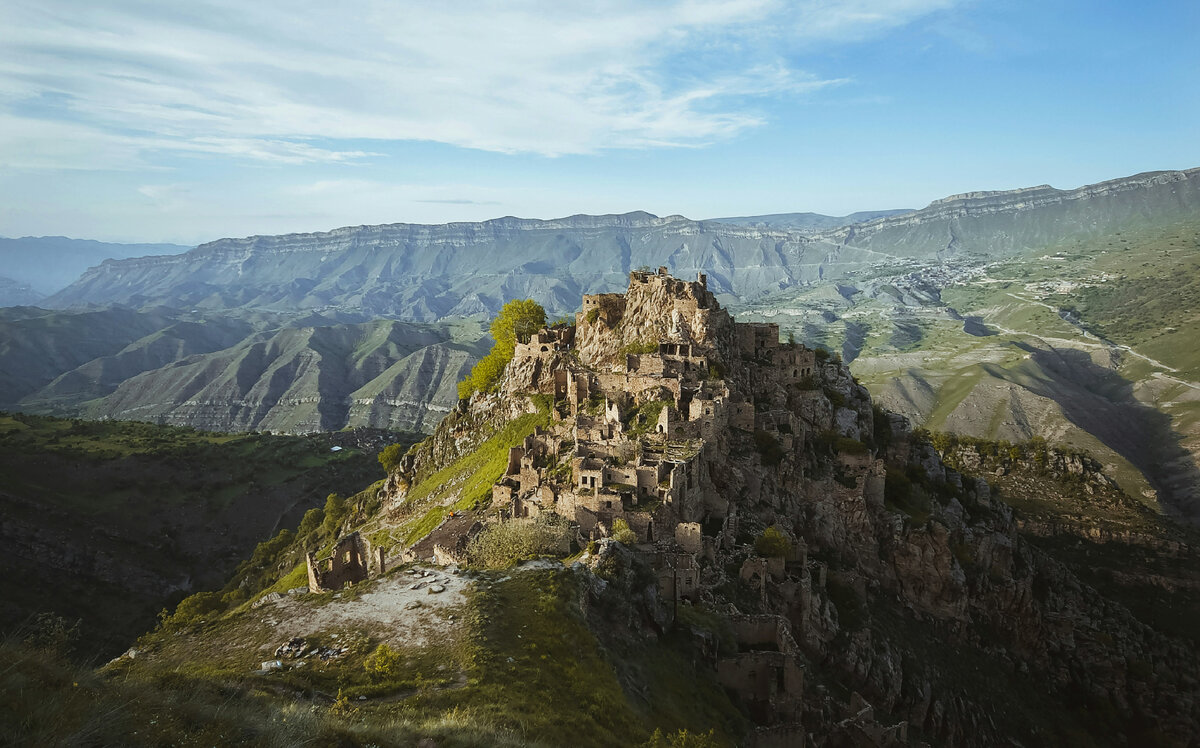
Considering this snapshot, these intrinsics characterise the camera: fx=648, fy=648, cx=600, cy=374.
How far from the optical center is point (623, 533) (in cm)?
3409

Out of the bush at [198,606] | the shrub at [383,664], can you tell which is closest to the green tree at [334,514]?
the bush at [198,606]

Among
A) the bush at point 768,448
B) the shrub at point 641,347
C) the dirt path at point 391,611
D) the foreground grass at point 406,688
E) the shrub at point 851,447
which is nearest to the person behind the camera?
the foreground grass at point 406,688

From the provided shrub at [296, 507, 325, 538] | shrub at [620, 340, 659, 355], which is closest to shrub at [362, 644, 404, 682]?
shrub at [620, 340, 659, 355]

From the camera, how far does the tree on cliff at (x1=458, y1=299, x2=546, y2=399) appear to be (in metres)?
89.5

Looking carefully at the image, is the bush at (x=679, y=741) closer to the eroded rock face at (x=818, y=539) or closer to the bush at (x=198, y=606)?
the eroded rock face at (x=818, y=539)

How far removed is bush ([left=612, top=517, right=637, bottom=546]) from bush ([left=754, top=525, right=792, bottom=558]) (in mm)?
11903

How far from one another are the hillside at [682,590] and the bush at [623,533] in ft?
1.28

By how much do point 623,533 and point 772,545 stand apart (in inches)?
526

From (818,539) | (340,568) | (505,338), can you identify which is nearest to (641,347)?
(818,539)

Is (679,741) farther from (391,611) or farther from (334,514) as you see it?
(334,514)

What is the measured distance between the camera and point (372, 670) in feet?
65.2

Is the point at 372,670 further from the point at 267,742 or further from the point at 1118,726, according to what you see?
the point at 1118,726

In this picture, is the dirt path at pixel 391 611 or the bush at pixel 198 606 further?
the bush at pixel 198 606

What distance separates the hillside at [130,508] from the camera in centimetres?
9369
